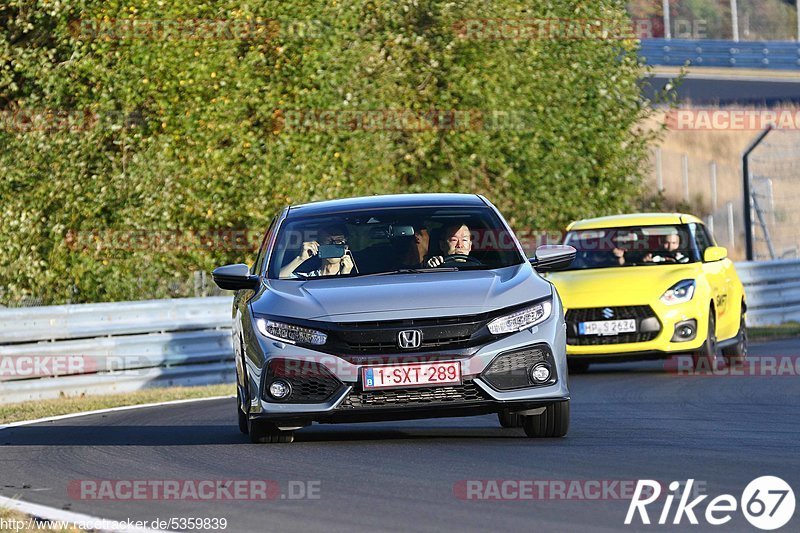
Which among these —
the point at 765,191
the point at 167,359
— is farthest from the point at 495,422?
the point at 765,191

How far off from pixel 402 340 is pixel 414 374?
0.68 ft

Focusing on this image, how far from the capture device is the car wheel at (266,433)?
10.1 meters

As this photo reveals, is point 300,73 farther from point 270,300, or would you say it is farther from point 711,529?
point 711,529

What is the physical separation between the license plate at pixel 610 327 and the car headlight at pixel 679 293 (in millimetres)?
403

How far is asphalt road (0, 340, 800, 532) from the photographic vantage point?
6.98 meters

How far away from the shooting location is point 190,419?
13.0m

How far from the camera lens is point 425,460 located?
29.1 ft

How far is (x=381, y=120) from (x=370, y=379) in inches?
644

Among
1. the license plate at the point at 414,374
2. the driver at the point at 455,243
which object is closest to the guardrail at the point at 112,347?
the driver at the point at 455,243

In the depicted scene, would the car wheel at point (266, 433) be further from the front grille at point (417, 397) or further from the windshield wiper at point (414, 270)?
the windshield wiper at point (414, 270)

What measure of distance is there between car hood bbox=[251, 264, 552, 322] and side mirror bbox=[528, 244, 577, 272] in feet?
1.16

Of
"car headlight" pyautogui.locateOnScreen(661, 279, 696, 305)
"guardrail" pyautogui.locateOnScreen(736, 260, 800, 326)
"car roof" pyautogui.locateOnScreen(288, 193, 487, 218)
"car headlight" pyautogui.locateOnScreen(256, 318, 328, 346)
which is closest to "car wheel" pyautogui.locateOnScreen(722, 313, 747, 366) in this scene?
"car headlight" pyautogui.locateOnScreen(661, 279, 696, 305)

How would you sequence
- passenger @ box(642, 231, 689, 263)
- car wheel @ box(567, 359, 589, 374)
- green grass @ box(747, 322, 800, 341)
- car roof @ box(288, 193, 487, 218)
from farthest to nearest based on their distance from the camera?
green grass @ box(747, 322, 800, 341), car wheel @ box(567, 359, 589, 374), passenger @ box(642, 231, 689, 263), car roof @ box(288, 193, 487, 218)

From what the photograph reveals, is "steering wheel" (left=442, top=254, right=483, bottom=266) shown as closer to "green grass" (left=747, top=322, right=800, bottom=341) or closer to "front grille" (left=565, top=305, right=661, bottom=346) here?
"front grille" (left=565, top=305, right=661, bottom=346)
